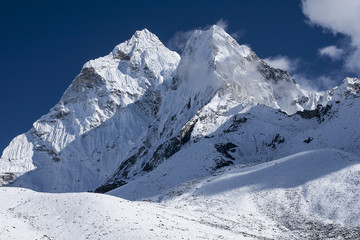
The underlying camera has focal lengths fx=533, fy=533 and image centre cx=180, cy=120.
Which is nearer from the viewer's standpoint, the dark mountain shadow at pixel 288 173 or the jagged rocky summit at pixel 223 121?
the dark mountain shadow at pixel 288 173

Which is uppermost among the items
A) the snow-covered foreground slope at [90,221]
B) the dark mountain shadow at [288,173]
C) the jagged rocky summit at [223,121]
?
the jagged rocky summit at [223,121]

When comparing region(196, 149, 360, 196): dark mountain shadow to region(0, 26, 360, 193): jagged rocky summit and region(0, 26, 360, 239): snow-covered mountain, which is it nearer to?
region(0, 26, 360, 239): snow-covered mountain

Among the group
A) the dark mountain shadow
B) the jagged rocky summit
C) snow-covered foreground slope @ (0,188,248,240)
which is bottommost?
snow-covered foreground slope @ (0,188,248,240)

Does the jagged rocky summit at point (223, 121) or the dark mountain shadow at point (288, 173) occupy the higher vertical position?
the jagged rocky summit at point (223, 121)

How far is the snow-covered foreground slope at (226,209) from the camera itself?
1521 inches

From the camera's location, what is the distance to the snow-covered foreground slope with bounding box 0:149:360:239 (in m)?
38.6

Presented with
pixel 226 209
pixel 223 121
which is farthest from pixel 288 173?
pixel 223 121

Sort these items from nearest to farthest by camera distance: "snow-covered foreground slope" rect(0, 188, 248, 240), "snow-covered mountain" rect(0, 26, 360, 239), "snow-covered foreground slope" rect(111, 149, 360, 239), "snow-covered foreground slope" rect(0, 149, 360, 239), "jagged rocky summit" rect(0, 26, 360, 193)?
"snow-covered foreground slope" rect(0, 188, 248, 240)
"snow-covered foreground slope" rect(0, 149, 360, 239)
"snow-covered foreground slope" rect(111, 149, 360, 239)
"snow-covered mountain" rect(0, 26, 360, 239)
"jagged rocky summit" rect(0, 26, 360, 193)

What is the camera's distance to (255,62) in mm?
187750

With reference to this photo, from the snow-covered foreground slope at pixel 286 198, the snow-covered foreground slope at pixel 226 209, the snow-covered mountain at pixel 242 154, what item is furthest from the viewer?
the snow-covered mountain at pixel 242 154

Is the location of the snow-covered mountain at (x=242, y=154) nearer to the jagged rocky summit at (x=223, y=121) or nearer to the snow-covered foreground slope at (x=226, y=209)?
the snow-covered foreground slope at (x=226, y=209)

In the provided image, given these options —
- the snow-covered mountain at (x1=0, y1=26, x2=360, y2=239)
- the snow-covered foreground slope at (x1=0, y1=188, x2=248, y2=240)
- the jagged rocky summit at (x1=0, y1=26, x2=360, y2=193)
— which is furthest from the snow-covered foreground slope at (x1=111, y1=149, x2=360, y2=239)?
the jagged rocky summit at (x1=0, y1=26, x2=360, y2=193)

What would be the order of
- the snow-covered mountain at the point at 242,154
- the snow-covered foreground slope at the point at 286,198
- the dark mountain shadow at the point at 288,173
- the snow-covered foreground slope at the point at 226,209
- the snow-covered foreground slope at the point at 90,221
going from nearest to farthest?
the snow-covered foreground slope at the point at 90,221 → the snow-covered foreground slope at the point at 226,209 → the snow-covered foreground slope at the point at 286,198 → the snow-covered mountain at the point at 242,154 → the dark mountain shadow at the point at 288,173

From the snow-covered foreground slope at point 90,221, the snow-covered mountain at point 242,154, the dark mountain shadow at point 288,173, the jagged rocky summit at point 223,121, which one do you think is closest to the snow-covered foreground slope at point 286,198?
the dark mountain shadow at point 288,173
